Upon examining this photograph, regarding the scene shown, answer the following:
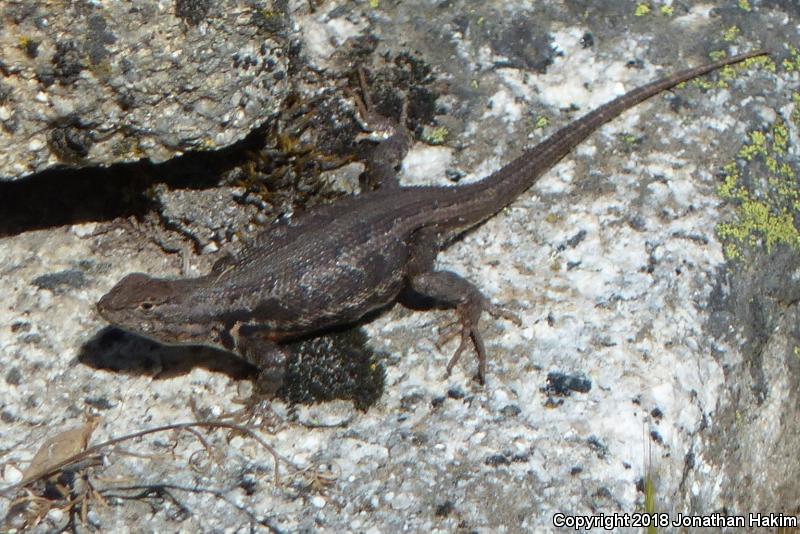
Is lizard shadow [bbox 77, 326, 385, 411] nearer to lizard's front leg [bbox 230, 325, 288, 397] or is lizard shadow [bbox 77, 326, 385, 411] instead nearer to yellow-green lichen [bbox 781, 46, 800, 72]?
lizard's front leg [bbox 230, 325, 288, 397]

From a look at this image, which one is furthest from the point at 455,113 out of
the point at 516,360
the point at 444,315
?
the point at 516,360

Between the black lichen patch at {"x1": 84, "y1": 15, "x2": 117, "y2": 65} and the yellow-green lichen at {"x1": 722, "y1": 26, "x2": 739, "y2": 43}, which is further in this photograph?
the yellow-green lichen at {"x1": 722, "y1": 26, "x2": 739, "y2": 43}

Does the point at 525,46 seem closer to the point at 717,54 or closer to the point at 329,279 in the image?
the point at 717,54

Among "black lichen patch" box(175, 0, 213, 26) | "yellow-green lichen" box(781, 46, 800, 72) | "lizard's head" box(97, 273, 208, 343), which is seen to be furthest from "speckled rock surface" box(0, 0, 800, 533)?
"black lichen patch" box(175, 0, 213, 26)

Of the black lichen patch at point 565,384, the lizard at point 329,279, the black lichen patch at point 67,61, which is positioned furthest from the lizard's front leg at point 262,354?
the black lichen patch at point 67,61

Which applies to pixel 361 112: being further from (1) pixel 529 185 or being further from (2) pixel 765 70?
(2) pixel 765 70
